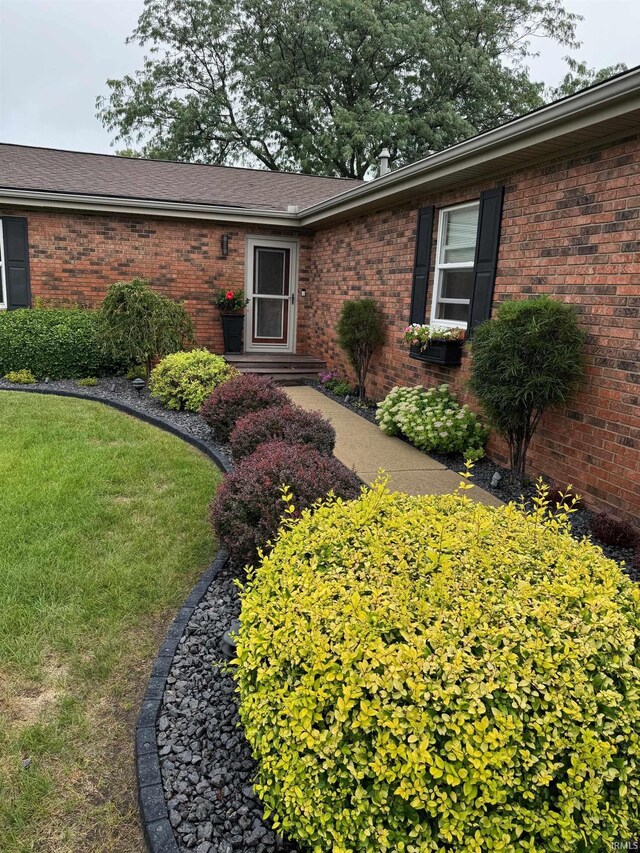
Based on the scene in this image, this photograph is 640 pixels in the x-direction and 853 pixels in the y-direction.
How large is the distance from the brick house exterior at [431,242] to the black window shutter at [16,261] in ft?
0.35

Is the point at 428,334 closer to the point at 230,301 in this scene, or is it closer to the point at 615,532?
the point at 615,532

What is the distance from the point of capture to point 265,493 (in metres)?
3.55

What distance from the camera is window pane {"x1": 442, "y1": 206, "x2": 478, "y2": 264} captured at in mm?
6695

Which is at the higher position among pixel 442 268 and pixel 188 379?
pixel 442 268

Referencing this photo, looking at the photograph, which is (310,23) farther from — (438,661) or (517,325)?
(438,661)

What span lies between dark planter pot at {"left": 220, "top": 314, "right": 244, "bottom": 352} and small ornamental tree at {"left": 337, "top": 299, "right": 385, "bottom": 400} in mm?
2863

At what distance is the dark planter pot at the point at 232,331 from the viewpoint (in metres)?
11.1

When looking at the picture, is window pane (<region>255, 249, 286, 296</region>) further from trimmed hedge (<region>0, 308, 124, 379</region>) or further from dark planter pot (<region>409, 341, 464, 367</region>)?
dark planter pot (<region>409, 341, 464, 367</region>)

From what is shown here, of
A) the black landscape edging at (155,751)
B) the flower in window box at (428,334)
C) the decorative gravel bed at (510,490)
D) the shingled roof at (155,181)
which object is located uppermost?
the shingled roof at (155,181)

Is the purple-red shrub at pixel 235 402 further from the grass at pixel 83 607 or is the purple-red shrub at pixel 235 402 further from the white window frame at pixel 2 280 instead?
the white window frame at pixel 2 280

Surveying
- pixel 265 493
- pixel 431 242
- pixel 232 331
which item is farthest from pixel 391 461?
pixel 232 331

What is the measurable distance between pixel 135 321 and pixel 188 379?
1.47 m

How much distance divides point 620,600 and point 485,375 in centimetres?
322

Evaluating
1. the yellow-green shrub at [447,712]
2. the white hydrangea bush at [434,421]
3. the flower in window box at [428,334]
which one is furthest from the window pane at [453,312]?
the yellow-green shrub at [447,712]
